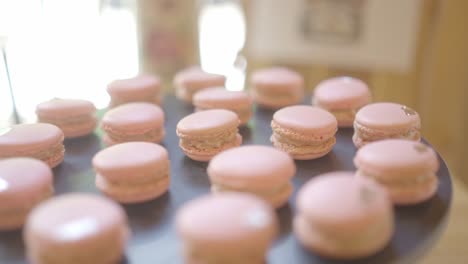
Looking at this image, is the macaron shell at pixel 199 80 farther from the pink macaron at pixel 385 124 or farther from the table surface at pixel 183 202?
the pink macaron at pixel 385 124

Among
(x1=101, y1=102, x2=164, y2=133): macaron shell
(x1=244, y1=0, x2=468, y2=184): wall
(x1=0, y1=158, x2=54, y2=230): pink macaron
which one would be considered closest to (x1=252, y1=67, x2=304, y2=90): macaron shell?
(x1=101, y1=102, x2=164, y2=133): macaron shell

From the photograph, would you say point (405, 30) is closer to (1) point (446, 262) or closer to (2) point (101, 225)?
(1) point (446, 262)

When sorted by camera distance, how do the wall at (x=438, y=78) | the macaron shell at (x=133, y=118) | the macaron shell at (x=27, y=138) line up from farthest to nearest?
1. the wall at (x=438, y=78)
2. the macaron shell at (x=133, y=118)
3. the macaron shell at (x=27, y=138)

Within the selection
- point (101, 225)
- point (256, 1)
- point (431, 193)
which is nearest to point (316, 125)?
point (431, 193)

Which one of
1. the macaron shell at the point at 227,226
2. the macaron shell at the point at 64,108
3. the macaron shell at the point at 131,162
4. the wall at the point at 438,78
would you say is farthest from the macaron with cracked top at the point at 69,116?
the wall at the point at 438,78

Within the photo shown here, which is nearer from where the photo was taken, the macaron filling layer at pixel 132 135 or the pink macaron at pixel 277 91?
the macaron filling layer at pixel 132 135

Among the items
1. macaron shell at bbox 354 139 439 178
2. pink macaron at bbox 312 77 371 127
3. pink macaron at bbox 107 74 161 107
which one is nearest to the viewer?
macaron shell at bbox 354 139 439 178

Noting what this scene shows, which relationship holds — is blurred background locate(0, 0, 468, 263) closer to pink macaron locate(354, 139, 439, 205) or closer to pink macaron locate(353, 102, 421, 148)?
pink macaron locate(353, 102, 421, 148)

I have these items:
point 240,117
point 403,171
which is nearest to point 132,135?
point 240,117
